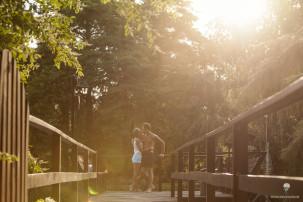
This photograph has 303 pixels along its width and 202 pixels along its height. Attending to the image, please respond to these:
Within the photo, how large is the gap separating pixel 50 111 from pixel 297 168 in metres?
23.4

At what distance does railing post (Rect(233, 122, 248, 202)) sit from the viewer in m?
4.39

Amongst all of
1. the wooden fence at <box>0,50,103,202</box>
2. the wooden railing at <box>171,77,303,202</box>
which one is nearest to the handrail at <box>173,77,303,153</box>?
the wooden railing at <box>171,77,303,202</box>

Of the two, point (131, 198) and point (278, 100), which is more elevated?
point (278, 100)

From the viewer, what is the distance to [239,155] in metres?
4.47

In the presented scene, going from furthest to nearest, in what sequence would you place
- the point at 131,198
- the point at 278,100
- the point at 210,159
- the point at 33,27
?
the point at 131,198
the point at 210,159
the point at 33,27
the point at 278,100

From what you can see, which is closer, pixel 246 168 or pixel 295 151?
pixel 246 168

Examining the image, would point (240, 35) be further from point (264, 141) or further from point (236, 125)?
point (236, 125)

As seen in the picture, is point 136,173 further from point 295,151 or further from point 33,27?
point 33,27

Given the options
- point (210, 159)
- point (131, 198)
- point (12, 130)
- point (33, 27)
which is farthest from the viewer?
point (131, 198)

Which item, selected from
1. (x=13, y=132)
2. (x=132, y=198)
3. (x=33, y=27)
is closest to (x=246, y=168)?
(x=13, y=132)

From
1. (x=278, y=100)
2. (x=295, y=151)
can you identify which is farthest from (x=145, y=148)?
(x=278, y=100)

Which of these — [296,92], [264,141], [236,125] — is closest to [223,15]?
[264,141]

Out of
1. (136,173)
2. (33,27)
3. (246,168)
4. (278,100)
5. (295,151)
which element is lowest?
(136,173)

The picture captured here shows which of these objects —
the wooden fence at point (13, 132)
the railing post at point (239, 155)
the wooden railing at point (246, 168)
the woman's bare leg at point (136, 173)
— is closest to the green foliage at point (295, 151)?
the wooden railing at point (246, 168)
